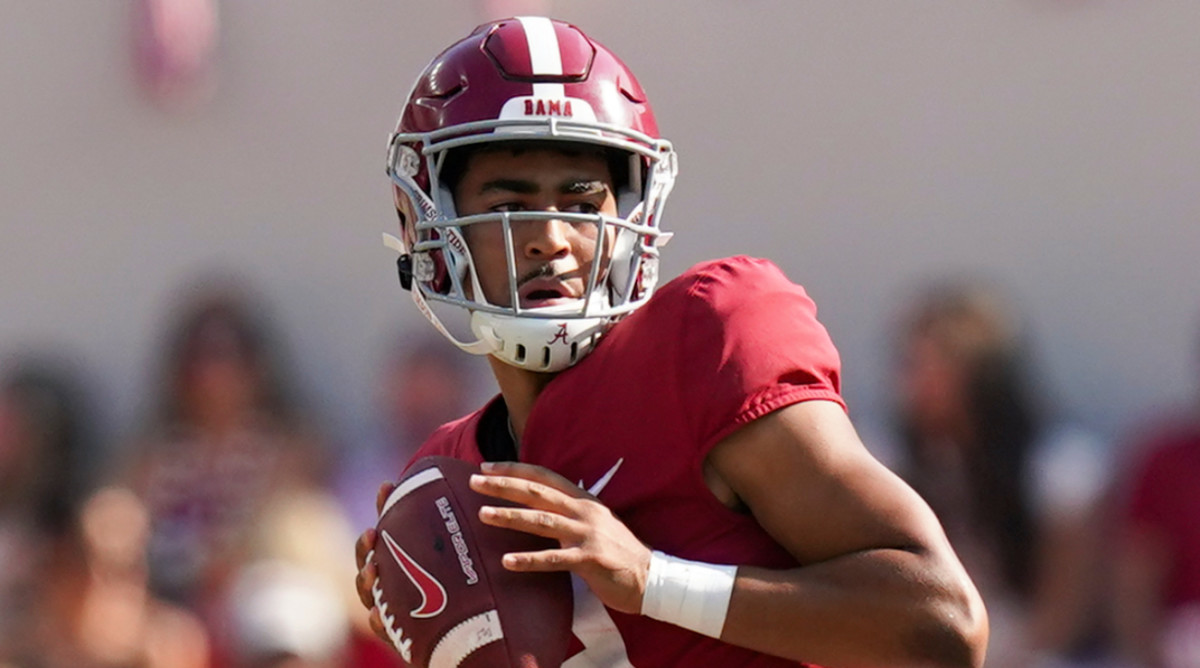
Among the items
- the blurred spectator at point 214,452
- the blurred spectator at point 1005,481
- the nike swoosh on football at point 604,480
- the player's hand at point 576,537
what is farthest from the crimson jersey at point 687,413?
the blurred spectator at point 214,452

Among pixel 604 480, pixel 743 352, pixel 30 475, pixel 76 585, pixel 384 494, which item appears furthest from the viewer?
pixel 30 475

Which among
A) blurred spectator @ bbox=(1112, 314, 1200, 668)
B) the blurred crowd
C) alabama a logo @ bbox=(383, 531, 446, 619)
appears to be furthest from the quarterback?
blurred spectator @ bbox=(1112, 314, 1200, 668)

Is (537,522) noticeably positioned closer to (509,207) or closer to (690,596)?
(690,596)

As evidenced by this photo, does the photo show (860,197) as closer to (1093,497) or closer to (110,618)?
(1093,497)

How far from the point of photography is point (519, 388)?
8.17ft

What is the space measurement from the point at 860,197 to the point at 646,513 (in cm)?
376

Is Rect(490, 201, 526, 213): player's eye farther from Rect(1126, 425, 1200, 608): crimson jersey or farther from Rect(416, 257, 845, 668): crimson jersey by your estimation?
Rect(1126, 425, 1200, 608): crimson jersey

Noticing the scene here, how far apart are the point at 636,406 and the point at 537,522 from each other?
24 cm

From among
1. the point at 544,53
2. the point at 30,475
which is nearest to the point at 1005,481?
the point at 544,53

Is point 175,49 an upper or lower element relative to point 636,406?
lower

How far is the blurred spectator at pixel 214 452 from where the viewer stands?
5176mm

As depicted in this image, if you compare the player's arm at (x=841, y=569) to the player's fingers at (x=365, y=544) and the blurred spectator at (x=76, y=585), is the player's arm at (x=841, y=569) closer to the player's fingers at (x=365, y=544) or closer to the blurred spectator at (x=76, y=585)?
the player's fingers at (x=365, y=544)

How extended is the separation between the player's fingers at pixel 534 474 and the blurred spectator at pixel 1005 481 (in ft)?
9.12

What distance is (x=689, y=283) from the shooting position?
7.06 ft
